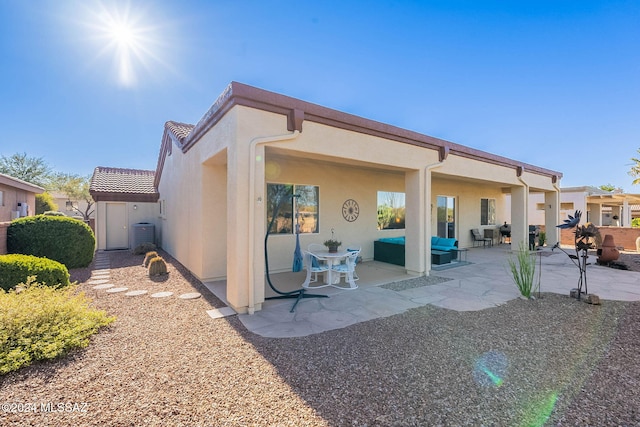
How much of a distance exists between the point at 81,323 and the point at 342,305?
3.99 metres

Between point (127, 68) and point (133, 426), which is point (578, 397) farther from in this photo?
point (127, 68)

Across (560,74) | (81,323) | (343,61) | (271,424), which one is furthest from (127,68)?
(560,74)

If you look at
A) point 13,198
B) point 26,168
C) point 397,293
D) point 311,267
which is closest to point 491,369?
point 397,293

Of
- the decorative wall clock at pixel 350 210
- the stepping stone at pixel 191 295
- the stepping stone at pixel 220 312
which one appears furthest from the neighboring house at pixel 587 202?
the stepping stone at pixel 191 295

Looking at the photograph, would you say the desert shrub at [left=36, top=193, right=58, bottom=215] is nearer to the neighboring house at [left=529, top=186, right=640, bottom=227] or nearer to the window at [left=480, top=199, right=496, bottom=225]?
the window at [left=480, top=199, right=496, bottom=225]

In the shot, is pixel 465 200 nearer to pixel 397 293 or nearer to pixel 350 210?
pixel 350 210

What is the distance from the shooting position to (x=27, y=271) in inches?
213

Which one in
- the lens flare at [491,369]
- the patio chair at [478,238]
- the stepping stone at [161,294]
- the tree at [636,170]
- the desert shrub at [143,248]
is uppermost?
the tree at [636,170]

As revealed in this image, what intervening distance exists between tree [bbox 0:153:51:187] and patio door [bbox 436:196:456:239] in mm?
37658

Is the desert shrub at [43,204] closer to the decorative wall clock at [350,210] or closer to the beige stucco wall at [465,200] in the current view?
the decorative wall clock at [350,210]

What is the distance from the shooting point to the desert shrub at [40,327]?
3043mm

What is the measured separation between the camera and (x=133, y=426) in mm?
2156

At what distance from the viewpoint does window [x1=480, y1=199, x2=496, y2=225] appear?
14625 mm

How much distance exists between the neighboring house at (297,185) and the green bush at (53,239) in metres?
2.57
